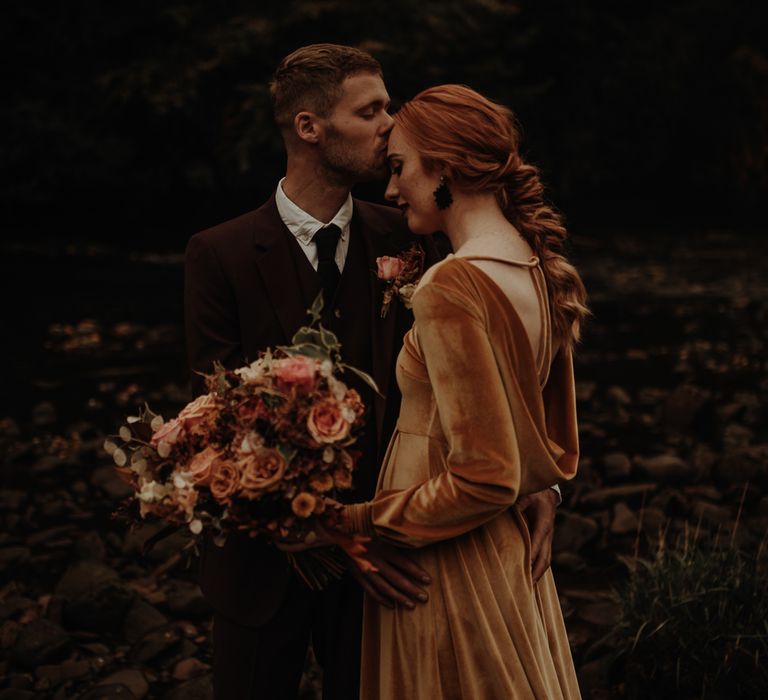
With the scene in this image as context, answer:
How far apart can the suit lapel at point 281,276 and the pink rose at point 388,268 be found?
27 cm

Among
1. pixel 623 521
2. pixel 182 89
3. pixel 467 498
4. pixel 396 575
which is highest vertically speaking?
pixel 467 498

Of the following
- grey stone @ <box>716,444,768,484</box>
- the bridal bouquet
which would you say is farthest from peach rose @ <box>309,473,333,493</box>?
grey stone @ <box>716,444,768,484</box>

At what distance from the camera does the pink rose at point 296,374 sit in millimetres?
2619

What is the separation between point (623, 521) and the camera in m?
6.83

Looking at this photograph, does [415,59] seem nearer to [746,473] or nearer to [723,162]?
[723,162]

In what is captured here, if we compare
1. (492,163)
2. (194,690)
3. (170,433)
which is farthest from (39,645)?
(492,163)

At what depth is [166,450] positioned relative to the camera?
279cm

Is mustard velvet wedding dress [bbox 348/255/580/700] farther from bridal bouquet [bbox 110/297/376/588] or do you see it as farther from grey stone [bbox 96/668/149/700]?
grey stone [bbox 96/668/149/700]

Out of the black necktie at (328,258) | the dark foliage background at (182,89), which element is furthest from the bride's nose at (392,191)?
the dark foliage background at (182,89)

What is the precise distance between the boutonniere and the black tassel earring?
493mm

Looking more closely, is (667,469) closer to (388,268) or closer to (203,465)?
(388,268)

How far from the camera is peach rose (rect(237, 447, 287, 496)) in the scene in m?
2.62

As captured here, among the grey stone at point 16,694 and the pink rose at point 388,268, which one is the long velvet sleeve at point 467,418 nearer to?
the pink rose at point 388,268

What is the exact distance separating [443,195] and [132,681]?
321cm
